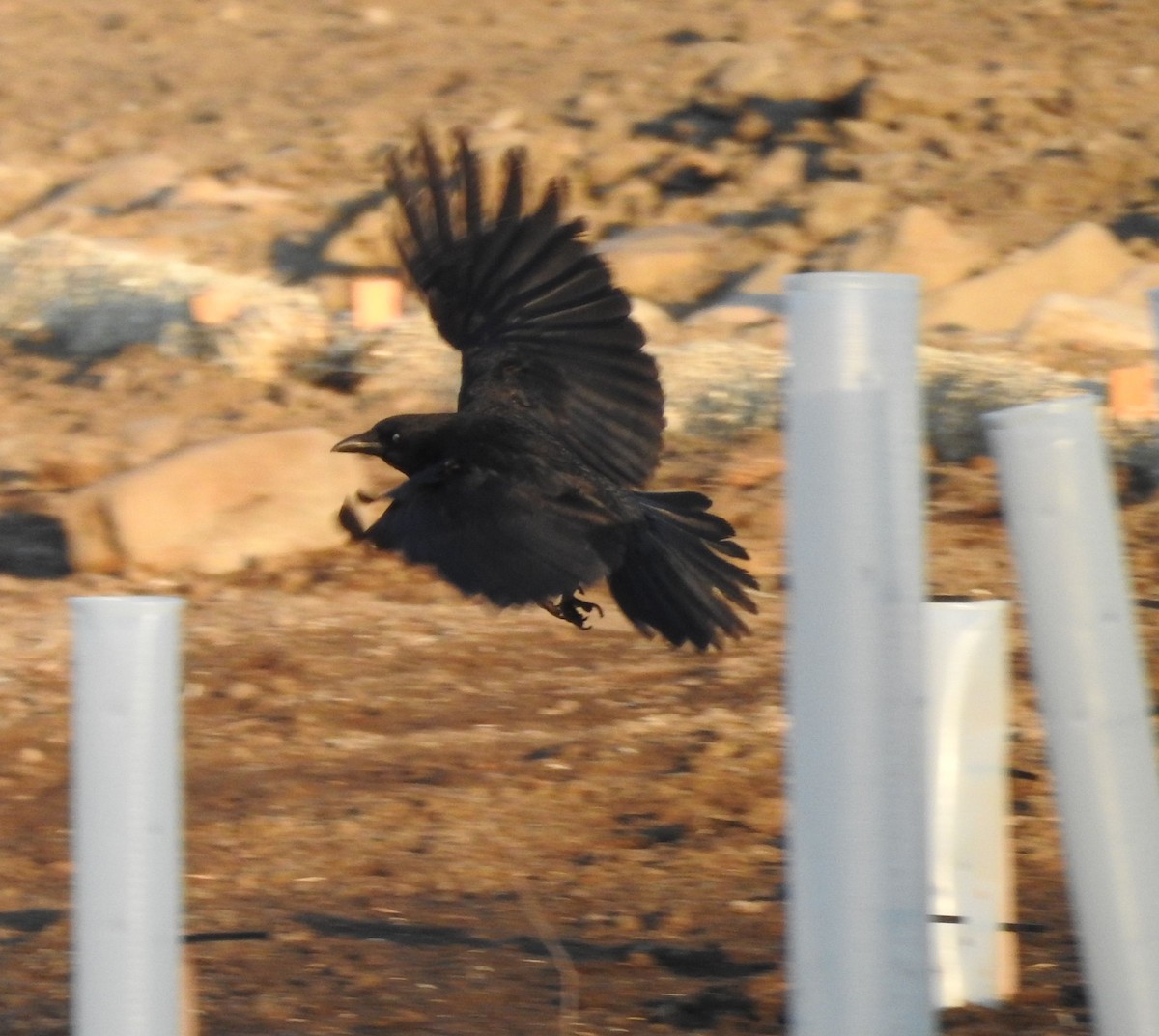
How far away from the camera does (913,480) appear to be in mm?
2676

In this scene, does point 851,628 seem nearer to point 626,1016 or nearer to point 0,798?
point 626,1016

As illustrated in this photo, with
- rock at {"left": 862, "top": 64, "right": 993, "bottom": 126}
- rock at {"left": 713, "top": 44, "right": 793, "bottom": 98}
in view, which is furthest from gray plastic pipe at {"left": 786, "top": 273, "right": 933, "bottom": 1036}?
rock at {"left": 713, "top": 44, "right": 793, "bottom": 98}

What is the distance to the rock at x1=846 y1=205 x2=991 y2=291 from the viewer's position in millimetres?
10602

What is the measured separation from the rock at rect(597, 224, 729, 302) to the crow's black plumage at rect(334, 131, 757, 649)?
505 cm

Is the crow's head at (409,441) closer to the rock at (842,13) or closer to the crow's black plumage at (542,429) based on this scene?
the crow's black plumage at (542,429)

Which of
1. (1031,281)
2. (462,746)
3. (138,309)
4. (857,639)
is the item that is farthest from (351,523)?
(1031,281)

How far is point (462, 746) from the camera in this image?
5.83 m

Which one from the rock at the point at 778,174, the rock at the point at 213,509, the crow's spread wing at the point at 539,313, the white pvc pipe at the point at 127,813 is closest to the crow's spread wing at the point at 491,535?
the crow's spread wing at the point at 539,313

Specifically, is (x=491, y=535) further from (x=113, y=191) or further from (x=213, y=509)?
(x=113, y=191)

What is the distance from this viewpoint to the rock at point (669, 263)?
11266 millimetres

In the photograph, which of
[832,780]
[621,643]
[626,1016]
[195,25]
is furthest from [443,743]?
[195,25]

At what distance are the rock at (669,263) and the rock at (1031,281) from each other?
59.9 inches

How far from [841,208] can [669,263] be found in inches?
45.6

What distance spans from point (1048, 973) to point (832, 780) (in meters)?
1.62
